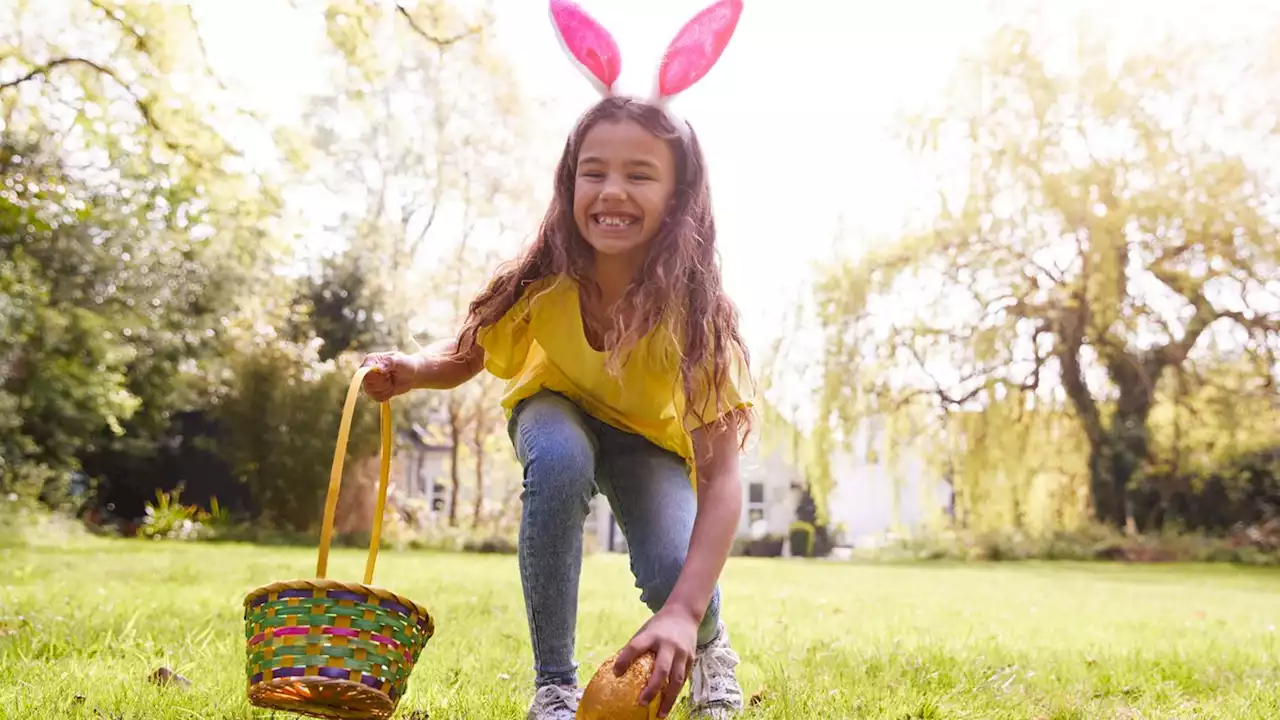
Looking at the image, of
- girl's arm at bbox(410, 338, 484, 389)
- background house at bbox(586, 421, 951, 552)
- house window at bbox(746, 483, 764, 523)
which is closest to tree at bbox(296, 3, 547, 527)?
background house at bbox(586, 421, 951, 552)

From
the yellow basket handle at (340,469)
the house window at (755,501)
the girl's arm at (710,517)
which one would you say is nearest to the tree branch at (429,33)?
the yellow basket handle at (340,469)

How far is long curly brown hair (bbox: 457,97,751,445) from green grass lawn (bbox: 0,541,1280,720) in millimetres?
726

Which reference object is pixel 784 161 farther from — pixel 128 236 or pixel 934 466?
pixel 128 236

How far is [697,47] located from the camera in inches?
87.1

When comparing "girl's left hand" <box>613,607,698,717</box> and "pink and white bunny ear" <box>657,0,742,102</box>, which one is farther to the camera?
"pink and white bunny ear" <box>657,0,742,102</box>

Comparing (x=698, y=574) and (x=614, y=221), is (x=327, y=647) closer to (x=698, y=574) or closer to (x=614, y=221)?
(x=698, y=574)

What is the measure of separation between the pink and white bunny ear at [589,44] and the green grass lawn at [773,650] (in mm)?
1290

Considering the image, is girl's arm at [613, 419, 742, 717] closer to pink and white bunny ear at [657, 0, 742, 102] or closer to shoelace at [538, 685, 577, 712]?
shoelace at [538, 685, 577, 712]

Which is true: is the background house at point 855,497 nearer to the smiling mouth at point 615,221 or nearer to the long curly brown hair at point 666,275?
the long curly brown hair at point 666,275

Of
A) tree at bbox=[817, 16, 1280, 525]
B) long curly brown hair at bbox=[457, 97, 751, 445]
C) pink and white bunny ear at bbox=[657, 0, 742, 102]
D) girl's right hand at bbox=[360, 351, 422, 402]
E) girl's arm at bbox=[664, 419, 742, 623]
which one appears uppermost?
tree at bbox=[817, 16, 1280, 525]

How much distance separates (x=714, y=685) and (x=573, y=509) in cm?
53

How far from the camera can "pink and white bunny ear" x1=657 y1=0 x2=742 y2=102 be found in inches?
86.2

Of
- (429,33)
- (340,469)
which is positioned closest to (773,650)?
(340,469)

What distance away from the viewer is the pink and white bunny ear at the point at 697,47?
2189mm
